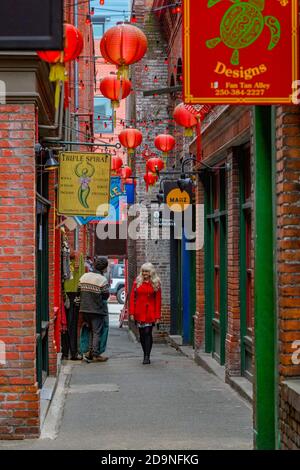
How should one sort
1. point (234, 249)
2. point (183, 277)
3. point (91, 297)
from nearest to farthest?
point (234, 249) → point (91, 297) → point (183, 277)

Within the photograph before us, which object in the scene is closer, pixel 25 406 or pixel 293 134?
pixel 293 134

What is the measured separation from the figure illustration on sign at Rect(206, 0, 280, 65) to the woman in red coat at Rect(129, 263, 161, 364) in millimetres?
10263

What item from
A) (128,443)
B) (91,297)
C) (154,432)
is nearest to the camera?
(128,443)

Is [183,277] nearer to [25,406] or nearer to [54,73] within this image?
[25,406]

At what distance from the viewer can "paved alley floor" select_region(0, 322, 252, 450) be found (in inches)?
355

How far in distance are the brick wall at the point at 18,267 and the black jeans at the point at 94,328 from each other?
7.53m

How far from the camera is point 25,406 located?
9.12m

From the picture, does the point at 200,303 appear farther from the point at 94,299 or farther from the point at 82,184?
the point at 82,184

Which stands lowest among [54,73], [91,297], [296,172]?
[91,297]

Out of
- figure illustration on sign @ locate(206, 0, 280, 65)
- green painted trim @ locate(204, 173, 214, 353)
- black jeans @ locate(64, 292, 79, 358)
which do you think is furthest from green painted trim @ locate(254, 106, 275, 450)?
black jeans @ locate(64, 292, 79, 358)

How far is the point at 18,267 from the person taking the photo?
361 inches

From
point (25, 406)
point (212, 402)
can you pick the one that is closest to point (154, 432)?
point (25, 406)

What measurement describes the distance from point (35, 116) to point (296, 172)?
3454 millimetres

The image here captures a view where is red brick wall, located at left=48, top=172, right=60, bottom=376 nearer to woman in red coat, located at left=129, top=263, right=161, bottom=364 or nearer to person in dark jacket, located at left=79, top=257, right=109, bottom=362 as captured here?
person in dark jacket, located at left=79, top=257, right=109, bottom=362
